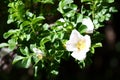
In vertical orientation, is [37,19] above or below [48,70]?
above

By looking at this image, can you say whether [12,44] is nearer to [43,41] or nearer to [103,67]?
[43,41]

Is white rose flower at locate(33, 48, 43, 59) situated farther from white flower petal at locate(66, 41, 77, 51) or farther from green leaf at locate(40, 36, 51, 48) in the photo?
white flower petal at locate(66, 41, 77, 51)

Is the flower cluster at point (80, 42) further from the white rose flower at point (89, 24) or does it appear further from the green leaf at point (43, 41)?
the green leaf at point (43, 41)

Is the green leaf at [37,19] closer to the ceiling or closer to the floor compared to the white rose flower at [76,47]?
closer to the ceiling

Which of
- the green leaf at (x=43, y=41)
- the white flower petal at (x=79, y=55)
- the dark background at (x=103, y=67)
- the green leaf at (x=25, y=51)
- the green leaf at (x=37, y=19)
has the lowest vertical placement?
the dark background at (x=103, y=67)

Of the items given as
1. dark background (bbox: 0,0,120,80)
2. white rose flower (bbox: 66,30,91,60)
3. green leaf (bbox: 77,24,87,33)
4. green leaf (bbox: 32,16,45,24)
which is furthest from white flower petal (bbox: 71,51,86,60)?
dark background (bbox: 0,0,120,80)

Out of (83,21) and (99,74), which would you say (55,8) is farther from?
(99,74)

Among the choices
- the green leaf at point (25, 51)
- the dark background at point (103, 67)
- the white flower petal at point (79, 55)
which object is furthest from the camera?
the dark background at point (103, 67)

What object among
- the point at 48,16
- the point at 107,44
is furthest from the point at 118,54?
the point at 48,16

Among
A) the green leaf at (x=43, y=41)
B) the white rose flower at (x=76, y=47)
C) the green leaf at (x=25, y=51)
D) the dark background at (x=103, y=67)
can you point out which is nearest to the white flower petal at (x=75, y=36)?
the white rose flower at (x=76, y=47)
